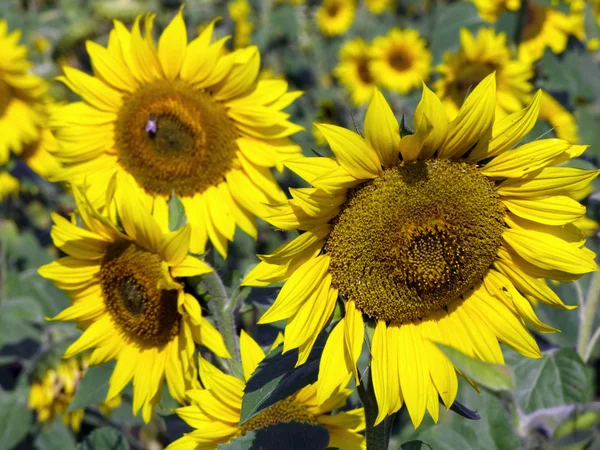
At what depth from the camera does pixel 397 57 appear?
21.4ft

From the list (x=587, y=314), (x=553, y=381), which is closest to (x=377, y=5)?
(x=587, y=314)

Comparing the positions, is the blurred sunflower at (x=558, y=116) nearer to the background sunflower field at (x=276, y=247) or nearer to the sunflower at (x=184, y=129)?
the background sunflower field at (x=276, y=247)

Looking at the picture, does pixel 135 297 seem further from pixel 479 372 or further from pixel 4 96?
pixel 4 96

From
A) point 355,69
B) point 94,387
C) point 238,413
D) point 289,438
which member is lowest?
point 94,387

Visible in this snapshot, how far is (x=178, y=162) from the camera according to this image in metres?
2.44

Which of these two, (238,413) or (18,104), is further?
(18,104)

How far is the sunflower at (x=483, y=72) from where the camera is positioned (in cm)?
380

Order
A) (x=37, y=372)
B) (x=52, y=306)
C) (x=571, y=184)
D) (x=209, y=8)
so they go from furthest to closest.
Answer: (x=209, y=8), (x=52, y=306), (x=37, y=372), (x=571, y=184)

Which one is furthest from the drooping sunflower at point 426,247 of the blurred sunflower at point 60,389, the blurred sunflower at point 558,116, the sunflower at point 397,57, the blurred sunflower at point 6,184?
the sunflower at point 397,57

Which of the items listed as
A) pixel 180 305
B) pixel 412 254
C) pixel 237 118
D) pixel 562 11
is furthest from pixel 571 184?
pixel 562 11

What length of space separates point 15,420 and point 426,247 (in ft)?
7.38

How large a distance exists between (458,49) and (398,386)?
2.84m

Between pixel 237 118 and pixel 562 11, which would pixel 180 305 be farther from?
pixel 562 11

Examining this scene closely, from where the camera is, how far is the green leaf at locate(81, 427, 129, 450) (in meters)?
2.15
